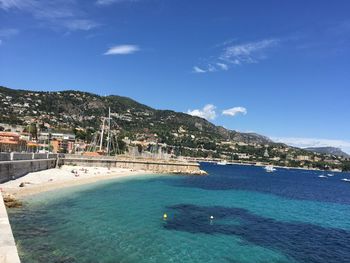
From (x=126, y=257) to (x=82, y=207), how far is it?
19.4 m

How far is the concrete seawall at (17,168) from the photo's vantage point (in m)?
47.9

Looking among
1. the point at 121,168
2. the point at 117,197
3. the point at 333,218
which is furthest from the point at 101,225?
the point at 121,168

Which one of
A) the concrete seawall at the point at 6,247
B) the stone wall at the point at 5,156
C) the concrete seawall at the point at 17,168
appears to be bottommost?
the concrete seawall at the point at 6,247

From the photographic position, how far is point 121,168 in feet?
374

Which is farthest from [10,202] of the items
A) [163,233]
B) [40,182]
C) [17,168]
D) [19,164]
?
[19,164]

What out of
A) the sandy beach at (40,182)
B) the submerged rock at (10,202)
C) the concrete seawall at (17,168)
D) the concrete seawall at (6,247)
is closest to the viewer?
the concrete seawall at (6,247)

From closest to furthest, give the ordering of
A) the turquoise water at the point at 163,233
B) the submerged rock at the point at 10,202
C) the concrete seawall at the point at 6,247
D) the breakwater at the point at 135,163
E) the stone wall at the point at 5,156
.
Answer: the concrete seawall at the point at 6,247, the turquoise water at the point at 163,233, the submerged rock at the point at 10,202, the stone wall at the point at 5,156, the breakwater at the point at 135,163

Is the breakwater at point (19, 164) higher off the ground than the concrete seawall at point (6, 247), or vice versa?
the breakwater at point (19, 164)

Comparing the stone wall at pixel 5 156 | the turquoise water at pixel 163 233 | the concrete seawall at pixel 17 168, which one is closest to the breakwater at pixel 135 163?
the concrete seawall at pixel 17 168

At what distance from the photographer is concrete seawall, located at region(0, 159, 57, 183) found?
47.9 meters

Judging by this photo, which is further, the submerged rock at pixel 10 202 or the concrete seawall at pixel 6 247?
the submerged rock at pixel 10 202

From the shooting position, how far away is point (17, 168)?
54.1 meters

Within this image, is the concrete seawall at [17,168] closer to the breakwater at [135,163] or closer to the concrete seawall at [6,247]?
the breakwater at [135,163]

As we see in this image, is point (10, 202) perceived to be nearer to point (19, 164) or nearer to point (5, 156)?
point (5, 156)
